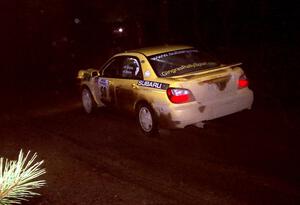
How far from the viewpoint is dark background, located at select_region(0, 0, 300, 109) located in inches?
605

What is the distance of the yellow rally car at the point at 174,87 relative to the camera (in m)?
7.61

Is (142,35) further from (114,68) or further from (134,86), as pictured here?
(134,86)

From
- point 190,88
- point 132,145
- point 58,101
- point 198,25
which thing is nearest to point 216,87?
point 190,88

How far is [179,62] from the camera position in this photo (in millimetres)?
8391

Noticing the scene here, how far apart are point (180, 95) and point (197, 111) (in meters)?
0.39

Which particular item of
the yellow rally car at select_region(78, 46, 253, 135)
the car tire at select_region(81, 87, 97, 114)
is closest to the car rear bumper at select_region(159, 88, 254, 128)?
the yellow rally car at select_region(78, 46, 253, 135)

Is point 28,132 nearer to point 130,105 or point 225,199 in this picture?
point 130,105

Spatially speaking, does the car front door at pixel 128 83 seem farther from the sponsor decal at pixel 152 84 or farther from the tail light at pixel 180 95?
the tail light at pixel 180 95

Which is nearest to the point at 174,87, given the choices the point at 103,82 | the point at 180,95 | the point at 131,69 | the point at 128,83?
the point at 180,95

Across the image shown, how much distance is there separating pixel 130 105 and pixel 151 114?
0.74 metres

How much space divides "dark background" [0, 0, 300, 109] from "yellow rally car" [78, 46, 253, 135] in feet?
7.22

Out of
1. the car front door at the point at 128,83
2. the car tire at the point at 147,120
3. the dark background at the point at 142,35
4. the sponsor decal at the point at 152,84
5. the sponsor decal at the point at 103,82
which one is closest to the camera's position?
the sponsor decal at the point at 152,84

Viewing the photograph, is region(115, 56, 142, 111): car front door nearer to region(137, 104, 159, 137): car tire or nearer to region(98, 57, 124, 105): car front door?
region(98, 57, 124, 105): car front door

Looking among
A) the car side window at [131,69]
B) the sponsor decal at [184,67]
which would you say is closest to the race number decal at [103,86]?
the car side window at [131,69]
